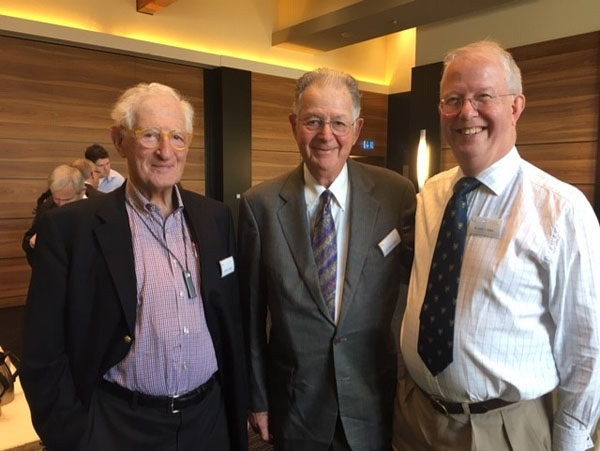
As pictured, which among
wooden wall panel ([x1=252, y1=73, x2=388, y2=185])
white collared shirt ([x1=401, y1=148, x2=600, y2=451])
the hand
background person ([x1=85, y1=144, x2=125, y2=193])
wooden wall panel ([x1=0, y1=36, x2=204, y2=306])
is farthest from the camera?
wooden wall panel ([x1=252, y1=73, x2=388, y2=185])

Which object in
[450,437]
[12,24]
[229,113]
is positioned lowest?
[450,437]

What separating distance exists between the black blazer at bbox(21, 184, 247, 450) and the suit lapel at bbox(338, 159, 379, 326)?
26.9 inches

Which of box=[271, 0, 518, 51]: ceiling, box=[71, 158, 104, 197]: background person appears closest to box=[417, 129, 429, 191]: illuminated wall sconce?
box=[271, 0, 518, 51]: ceiling

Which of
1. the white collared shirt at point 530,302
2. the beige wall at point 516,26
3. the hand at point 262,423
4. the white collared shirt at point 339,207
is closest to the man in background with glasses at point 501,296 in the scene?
the white collared shirt at point 530,302

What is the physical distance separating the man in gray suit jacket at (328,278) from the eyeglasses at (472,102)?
33cm

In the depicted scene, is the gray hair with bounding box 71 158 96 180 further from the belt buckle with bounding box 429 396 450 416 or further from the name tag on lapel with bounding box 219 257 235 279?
the belt buckle with bounding box 429 396 450 416

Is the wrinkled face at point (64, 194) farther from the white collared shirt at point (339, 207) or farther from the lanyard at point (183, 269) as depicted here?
the white collared shirt at point (339, 207)

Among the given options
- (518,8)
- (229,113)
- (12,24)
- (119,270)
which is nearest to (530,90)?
(518,8)

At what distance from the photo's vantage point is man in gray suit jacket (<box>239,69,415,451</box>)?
1640 millimetres

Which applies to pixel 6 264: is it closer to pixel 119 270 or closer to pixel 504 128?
pixel 119 270

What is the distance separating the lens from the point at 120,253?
4.93ft

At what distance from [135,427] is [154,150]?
0.87 meters

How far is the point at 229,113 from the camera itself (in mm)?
7348

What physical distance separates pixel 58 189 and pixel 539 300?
Result: 3504mm
